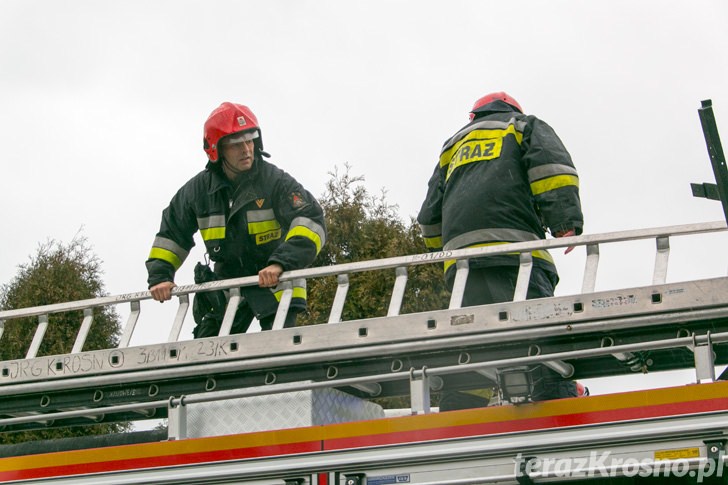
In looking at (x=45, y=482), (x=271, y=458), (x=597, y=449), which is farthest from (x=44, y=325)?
(x=597, y=449)

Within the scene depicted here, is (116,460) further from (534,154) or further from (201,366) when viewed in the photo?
(534,154)

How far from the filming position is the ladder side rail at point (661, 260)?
4.53m

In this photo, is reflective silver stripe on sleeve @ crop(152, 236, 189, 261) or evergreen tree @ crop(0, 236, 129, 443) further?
evergreen tree @ crop(0, 236, 129, 443)

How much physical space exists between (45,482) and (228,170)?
2093 millimetres

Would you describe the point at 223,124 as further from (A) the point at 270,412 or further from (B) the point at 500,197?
(A) the point at 270,412

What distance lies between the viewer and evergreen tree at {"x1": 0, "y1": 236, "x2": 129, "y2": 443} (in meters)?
14.7

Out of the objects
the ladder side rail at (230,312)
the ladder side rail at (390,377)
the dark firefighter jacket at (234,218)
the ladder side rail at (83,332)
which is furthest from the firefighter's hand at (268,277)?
the ladder side rail at (83,332)

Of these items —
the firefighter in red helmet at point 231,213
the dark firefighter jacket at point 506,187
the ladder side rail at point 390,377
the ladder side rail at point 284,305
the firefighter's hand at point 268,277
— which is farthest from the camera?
the firefighter in red helmet at point 231,213

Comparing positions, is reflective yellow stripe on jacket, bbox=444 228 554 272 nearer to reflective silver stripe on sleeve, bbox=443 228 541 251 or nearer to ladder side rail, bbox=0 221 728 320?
reflective silver stripe on sleeve, bbox=443 228 541 251

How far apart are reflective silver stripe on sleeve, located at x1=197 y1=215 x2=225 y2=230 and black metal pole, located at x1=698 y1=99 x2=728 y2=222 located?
9.80 ft

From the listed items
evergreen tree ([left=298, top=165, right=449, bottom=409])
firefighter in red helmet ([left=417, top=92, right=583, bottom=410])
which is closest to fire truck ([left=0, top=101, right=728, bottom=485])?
firefighter in red helmet ([left=417, top=92, right=583, bottom=410])

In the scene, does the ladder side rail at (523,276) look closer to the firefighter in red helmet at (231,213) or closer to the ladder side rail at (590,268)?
the ladder side rail at (590,268)

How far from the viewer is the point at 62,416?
5613 millimetres

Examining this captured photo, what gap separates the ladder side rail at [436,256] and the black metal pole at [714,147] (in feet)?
0.90
